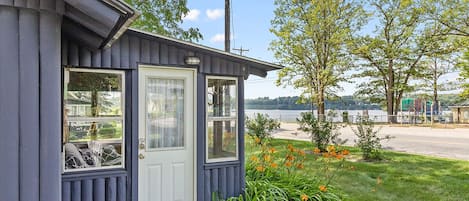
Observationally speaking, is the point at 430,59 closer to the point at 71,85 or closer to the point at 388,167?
the point at 388,167

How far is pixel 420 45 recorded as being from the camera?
22.8 metres

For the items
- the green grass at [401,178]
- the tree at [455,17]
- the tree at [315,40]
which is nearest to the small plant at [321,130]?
the green grass at [401,178]

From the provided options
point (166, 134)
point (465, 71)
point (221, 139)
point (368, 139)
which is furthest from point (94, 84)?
point (465, 71)

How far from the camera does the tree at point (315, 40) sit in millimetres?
21047

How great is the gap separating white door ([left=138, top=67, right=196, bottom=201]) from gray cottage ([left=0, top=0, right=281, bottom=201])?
0.01 meters

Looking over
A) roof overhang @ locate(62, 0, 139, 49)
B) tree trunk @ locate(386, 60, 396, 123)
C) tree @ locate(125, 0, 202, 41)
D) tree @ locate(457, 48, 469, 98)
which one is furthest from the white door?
tree trunk @ locate(386, 60, 396, 123)

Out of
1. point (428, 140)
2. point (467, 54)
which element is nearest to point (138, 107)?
point (428, 140)

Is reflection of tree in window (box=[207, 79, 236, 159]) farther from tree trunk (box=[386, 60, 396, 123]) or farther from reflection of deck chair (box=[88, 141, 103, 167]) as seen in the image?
tree trunk (box=[386, 60, 396, 123])

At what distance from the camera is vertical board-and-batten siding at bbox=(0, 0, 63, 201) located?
218cm

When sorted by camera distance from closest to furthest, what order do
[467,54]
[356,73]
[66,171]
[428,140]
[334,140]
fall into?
[66,171], [334,140], [428,140], [467,54], [356,73]

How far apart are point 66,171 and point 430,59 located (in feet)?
85.0

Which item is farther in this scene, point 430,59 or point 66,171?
point 430,59

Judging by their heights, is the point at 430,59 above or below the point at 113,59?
above

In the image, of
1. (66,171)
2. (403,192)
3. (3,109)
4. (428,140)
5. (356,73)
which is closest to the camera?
(3,109)
